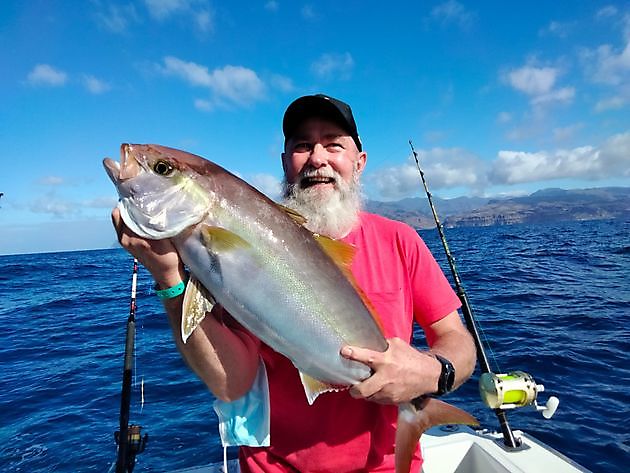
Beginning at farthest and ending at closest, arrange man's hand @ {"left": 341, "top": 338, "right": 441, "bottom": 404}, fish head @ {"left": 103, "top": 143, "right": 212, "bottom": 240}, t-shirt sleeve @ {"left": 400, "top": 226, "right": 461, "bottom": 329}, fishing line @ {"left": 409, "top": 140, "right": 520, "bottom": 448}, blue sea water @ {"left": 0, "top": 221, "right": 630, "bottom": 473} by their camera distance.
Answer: blue sea water @ {"left": 0, "top": 221, "right": 630, "bottom": 473} → fishing line @ {"left": 409, "top": 140, "right": 520, "bottom": 448} → t-shirt sleeve @ {"left": 400, "top": 226, "right": 461, "bottom": 329} → man's hand @ {"left": 341, "top": 338, "right": 441, "bottom": 404} → fish head @ {"left": 103, "top": 143, "right": 212, "bottom": 240}

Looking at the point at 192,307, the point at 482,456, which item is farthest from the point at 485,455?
the point at 192,307

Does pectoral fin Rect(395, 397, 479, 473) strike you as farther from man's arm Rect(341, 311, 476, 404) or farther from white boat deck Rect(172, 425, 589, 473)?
white boat deck Rect(172, 425, 589, 473)

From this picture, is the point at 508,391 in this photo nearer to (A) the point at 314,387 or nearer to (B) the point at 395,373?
(B) the point at 395,373

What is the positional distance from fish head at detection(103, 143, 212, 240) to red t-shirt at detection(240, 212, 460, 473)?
3.64 ft

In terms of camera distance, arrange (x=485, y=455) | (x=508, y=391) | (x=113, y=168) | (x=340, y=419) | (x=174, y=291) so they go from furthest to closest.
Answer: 1. (x=485, y=455)
2. (x=508, y=391)
3. (x=340, y=419)
4. (x=174, y=291)
5. (x=113, y=168)

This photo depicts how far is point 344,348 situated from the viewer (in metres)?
2.22

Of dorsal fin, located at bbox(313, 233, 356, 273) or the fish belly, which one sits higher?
dorsal fin, located at bbox(313, 233, 356, 273)

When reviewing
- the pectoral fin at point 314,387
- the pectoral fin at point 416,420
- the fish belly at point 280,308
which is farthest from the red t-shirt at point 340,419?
the fish belly at point 280,308

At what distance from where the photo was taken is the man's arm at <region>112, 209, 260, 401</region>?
2.06 meters

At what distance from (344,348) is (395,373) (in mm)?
363

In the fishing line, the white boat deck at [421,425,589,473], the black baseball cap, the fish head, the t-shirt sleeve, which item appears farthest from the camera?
the fishing line

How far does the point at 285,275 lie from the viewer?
2.18 meters

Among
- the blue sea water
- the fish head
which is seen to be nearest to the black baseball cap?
the fish head

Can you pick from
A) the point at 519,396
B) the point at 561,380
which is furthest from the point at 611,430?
the point at 519,396
